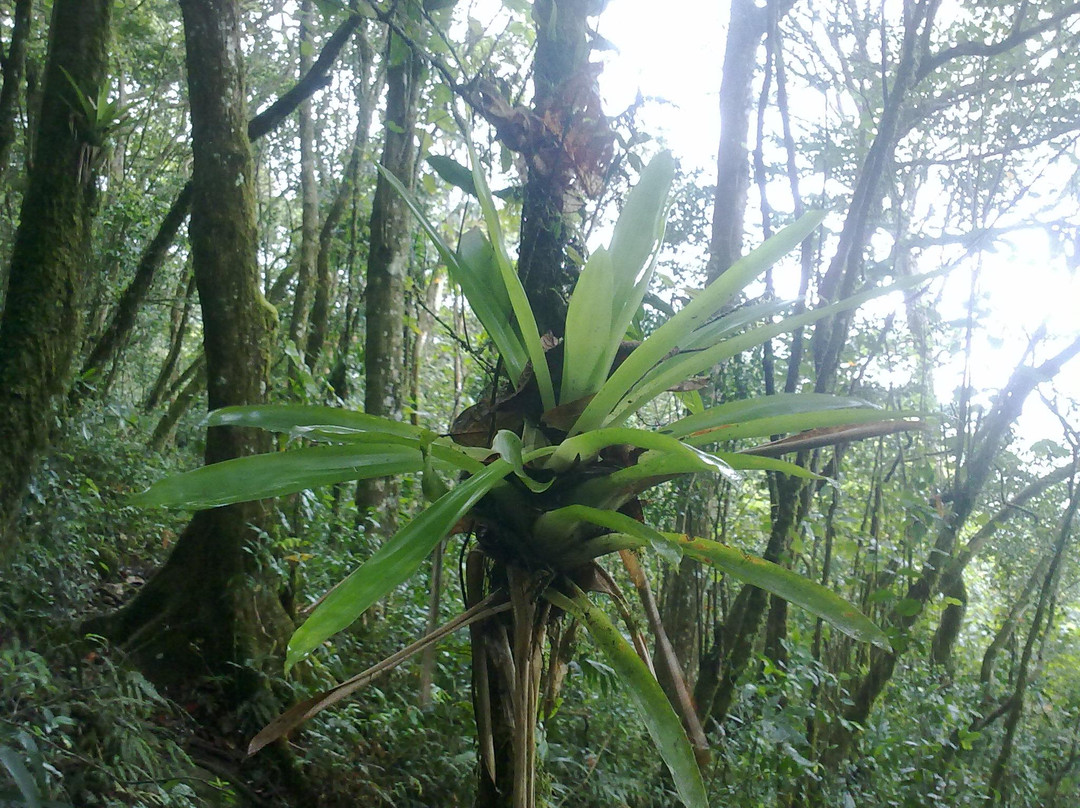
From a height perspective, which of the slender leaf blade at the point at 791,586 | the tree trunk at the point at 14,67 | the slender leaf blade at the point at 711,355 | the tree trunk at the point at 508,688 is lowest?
the tree trunk at the point at 508,688

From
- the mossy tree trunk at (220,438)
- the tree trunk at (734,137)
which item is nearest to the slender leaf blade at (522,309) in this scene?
the tree trunk at (734,137)

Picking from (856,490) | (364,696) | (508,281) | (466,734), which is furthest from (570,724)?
(856,490)

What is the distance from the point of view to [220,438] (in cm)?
250

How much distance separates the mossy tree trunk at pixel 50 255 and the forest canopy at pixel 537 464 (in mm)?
16

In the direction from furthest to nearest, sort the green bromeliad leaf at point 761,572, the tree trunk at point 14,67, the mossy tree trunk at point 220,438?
the tree trunk at point 14,67
the mossy tree trunk at point 220,438
the green bromeliad leaf at point 761,572

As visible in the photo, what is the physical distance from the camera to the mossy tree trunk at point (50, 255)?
276 cm

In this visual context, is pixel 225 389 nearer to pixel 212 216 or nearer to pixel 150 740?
pixel 212 216

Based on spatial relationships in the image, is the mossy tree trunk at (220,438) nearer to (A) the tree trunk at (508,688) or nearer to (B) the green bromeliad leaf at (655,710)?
(A) the tree trunk at (508,688)

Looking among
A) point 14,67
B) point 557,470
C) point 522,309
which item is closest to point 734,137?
point 522,309

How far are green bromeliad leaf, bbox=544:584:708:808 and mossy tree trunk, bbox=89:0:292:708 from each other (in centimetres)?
198

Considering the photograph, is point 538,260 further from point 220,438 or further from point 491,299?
point 220,438

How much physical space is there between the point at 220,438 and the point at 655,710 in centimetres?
209

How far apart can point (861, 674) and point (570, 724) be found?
4.55 ft

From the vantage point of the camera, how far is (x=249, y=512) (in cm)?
258
